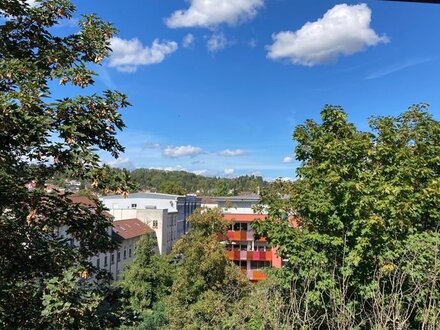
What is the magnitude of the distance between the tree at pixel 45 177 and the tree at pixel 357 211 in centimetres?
294

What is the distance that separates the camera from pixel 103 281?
7.57ft

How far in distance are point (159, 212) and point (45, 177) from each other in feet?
107

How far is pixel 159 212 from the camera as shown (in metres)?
34.3

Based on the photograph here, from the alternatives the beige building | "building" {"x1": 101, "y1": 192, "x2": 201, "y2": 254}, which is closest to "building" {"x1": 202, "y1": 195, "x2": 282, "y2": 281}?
"building" {"x1": 101, "y1": 192, "x2": 201, "y2": 254}

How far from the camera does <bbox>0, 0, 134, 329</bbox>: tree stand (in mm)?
1889

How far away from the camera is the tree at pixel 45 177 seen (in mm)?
1889

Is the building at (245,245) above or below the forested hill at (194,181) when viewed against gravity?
below

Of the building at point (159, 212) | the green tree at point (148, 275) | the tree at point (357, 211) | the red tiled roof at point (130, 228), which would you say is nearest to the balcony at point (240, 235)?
the green tree at point (148, 275)

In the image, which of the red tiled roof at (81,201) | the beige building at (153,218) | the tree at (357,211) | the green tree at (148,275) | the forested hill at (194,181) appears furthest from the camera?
the forested hill at (194,181)

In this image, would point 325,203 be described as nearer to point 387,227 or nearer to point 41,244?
point 387,227

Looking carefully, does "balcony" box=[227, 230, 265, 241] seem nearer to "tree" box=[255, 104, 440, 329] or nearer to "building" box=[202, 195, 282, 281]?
"building" box=[202, 195, 282, 281]

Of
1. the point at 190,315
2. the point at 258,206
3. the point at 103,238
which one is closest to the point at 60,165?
the point at 103,238

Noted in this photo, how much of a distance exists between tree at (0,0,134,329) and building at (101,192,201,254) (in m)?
28.4

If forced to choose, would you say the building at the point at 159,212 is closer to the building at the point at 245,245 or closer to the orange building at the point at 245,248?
the building at the point at 245,245
